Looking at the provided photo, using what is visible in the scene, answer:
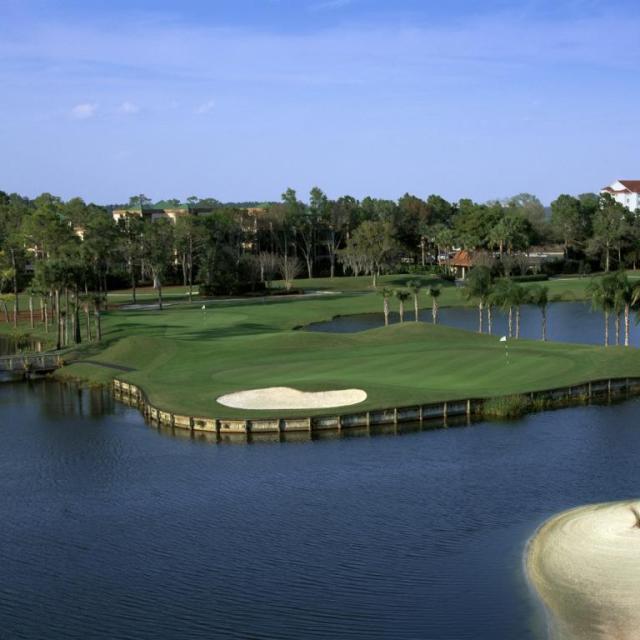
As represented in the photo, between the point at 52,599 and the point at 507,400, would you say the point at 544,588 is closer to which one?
the point at 52,599

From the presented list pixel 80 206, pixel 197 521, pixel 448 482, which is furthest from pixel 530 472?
pixel 80 206

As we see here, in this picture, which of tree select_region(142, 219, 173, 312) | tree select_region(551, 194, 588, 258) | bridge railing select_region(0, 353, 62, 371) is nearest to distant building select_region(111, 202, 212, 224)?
tree select_region(142, 219, 173, 312)

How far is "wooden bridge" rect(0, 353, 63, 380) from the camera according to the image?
7425cm

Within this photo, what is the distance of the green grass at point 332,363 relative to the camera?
187ft

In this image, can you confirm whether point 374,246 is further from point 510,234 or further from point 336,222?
point 510,234

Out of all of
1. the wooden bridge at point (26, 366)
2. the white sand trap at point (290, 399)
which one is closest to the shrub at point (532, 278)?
the wooden bridge at point (26, 366)

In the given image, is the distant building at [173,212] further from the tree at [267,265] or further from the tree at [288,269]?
the tree at [267,265]

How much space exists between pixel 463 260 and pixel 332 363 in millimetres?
103280

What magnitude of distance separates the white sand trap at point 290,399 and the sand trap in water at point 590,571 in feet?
66.8

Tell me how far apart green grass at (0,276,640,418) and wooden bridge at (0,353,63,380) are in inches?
74.4

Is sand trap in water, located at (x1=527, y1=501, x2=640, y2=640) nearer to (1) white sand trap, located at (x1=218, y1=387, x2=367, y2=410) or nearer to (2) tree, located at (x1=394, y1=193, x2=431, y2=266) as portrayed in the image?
(1) white sand trap, located at (x1=218, y1=387, x2=367, y2=410)

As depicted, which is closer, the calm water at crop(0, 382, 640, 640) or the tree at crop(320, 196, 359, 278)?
the calm water at crop(0, 382, 640, 640)

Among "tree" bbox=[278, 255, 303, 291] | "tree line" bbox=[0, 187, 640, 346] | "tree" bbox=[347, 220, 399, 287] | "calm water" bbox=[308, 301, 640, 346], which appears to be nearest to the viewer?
"calm water" bbox=[308, 301, 640, 346]

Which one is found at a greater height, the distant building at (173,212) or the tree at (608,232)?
the distant building at (173,212)
